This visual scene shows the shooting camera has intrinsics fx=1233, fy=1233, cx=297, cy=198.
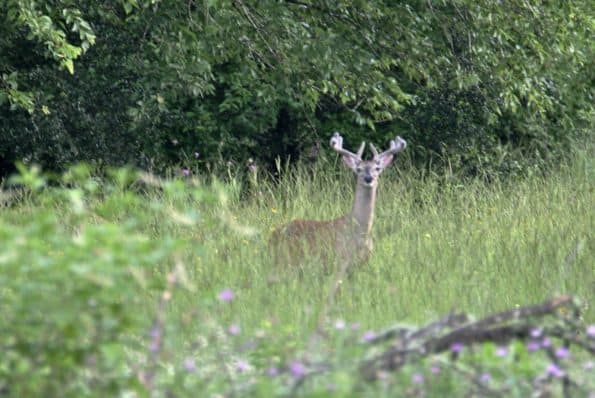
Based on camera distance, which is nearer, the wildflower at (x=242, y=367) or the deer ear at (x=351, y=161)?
the wildflower at (x=242, y=367)

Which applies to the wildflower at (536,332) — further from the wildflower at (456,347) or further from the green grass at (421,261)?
the green grass at (421,261)

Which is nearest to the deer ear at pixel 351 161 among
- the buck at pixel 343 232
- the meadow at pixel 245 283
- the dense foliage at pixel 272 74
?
the buck at pixel 343 232

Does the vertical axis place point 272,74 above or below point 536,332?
below

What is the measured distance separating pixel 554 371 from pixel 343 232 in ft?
16.0

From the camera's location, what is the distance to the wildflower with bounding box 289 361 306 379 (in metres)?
3.18

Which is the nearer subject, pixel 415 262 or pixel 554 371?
pixel 554 371

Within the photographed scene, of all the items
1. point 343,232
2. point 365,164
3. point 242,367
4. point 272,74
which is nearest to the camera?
point 242,367

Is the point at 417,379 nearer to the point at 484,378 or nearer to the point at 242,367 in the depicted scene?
the point at 484,378

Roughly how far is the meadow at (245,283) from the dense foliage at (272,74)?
0.92 m

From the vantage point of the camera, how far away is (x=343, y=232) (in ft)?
26.6

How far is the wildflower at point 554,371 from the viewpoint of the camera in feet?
10.7

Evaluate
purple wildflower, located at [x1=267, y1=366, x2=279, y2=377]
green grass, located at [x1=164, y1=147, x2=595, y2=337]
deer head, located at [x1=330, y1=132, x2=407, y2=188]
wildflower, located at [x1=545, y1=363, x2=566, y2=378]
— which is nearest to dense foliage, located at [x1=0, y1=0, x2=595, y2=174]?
green grass, located at [x1=164, y1=147, x2=595, y2=337]

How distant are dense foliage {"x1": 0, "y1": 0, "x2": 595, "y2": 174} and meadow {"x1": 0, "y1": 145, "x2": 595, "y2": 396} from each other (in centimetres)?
92

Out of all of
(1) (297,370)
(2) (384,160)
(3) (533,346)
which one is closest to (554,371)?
(3) (533,346)
